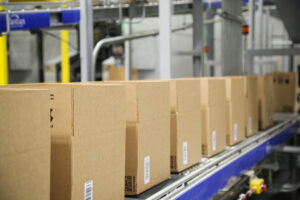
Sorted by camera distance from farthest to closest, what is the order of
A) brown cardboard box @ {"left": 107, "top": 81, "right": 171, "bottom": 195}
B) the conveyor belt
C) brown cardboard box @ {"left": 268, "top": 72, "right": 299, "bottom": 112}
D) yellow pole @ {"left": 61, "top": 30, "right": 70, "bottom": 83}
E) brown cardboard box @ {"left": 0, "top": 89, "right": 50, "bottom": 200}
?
yellow pole @ {"left": 61, "top": 30, "right": 70, "bottom": 83}
brown cardboard box @ {"left": 268, "top": 72, "right": 299, "bottom": 112}
the conveyor belt
brown cardboard box @ {"left": 107, "top": 81, "right": 171, "bottom": 195}
brown cardboard box @ {"left": 0, "top": 89, "right": 50, "bottom": 200}

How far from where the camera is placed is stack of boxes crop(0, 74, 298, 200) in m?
0.98

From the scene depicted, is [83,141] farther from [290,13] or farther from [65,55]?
[65,55]

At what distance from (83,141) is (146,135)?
45 centimetres

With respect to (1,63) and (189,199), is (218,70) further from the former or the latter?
(189,199)

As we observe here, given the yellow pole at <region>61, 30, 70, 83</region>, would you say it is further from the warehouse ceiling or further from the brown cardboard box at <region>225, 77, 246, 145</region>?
the brown cardboard box at <region>225, 77, 246, 145</region>

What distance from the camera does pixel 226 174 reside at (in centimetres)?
235

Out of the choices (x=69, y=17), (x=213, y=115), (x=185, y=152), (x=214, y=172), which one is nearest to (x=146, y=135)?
(x=185, y=152)

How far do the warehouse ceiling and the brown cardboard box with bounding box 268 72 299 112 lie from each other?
57 centimetres

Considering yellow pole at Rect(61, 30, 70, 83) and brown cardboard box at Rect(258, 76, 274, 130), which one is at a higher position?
yellow pole at Rect(61, 30, 70, 83)

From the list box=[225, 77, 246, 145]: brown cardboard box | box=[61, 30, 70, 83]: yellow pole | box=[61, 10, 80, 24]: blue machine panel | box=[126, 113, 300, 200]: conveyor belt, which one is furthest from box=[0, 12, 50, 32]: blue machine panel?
box=[61, 30, 70, 83]: yellow pole

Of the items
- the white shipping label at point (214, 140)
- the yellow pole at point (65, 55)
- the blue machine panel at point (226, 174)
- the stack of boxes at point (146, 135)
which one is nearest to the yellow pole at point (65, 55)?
the yellow pole at point (65, 55)

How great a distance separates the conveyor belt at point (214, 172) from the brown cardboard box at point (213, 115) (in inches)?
2.9

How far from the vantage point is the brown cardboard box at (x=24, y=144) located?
926mm

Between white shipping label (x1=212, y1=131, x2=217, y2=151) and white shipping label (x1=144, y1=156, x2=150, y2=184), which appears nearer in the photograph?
white shipping label (x1=144, y1=156, x2=150, y2=184)
